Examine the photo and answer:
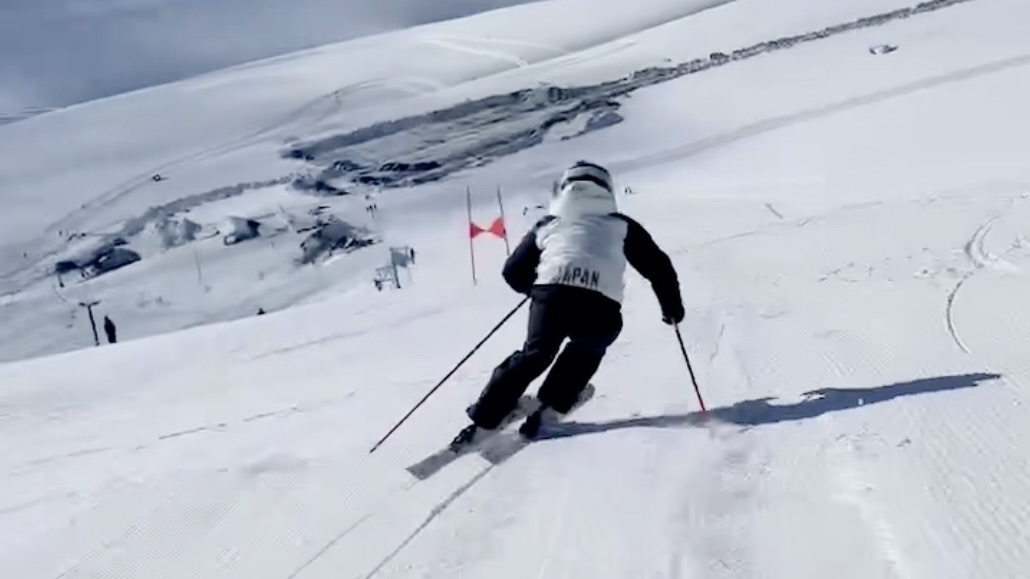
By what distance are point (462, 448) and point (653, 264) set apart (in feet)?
4.17

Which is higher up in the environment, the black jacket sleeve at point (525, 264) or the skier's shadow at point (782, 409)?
the black jacket sleeve at point (525, 264)

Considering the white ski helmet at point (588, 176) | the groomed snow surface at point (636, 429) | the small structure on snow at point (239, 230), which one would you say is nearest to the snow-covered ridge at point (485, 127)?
the small structure on snow at point (239, 230)

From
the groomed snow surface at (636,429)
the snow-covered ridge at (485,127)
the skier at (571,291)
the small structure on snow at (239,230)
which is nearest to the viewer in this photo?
the groomed snow surface at (636,429)

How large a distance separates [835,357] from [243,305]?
2991 cm

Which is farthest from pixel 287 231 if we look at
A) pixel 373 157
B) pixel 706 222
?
pixel 706 222

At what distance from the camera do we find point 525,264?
529cm

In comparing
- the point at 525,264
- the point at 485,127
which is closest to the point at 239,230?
the point at 485,127

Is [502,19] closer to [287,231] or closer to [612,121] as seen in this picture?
[612,121]

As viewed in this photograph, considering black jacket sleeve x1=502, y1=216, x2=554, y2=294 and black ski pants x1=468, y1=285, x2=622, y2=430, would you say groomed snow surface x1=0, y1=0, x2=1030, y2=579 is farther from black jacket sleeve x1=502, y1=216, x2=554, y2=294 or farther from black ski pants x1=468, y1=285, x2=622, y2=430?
black jacket sleeve x1=502, y1=216, x2=554, y2=294

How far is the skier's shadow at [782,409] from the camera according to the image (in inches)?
180

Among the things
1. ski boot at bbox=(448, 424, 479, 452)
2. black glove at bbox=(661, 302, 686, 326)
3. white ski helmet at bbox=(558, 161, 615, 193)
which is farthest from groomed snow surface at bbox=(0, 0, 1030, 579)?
white ski helmet at bbox=(558, 161, 615, 193)

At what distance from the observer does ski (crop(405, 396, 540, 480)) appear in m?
4.47

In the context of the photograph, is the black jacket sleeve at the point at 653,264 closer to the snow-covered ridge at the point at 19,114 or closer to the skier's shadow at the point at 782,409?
the skier's shadow at the point at 782,409

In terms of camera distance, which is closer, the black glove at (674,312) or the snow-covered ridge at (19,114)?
the black glove at (674,312)
